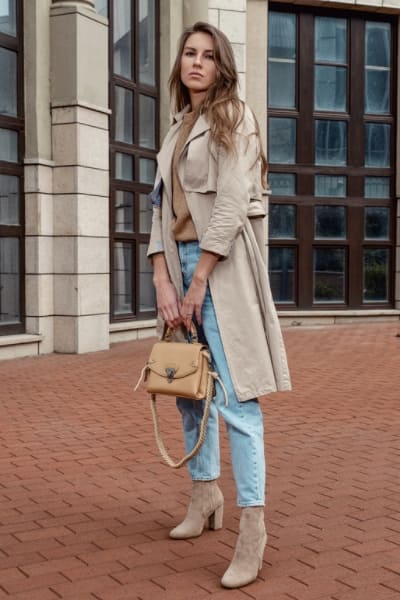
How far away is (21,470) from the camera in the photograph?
17.0 feet

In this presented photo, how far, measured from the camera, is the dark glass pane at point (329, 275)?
16.3 metres

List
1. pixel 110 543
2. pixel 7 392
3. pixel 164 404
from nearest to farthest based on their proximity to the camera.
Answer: pixel 110 543 < pixel 164 404 < pixel 7 392

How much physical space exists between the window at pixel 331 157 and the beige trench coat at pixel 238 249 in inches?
490

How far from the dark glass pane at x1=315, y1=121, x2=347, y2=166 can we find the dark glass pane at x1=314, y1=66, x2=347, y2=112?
0.30m

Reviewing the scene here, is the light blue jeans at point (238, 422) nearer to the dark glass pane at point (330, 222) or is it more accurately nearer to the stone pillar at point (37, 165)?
the stone pillar at point (37, 165)

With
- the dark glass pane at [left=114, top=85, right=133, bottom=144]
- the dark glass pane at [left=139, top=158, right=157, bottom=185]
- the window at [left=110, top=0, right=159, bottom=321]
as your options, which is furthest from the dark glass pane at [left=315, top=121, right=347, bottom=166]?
the dark glass pane at [left=114, top=85, right=133, bottom=144]

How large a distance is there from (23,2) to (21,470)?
741 cm

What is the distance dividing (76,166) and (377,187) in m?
7.56

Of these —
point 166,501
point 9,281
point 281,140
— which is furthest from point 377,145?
point 166,501

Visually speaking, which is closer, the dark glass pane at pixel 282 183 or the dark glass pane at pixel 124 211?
the dark glass pane at pixel 124 211

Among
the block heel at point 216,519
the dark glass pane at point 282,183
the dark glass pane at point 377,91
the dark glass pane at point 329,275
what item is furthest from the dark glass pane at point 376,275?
the block heel at point 216,519

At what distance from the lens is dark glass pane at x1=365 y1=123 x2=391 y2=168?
54.6ft


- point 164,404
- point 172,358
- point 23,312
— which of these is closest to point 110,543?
point 172,358

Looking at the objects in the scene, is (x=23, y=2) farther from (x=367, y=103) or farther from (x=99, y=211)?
(x=367, y=103)
